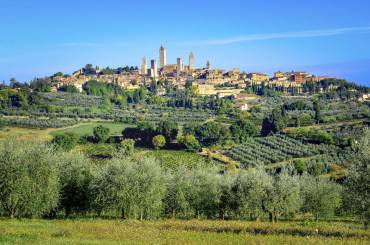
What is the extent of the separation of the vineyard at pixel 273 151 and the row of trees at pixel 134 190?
22686mm

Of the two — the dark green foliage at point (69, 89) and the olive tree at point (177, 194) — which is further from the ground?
the dark green foliage at point (69, 89)

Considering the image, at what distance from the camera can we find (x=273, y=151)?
53938 mm

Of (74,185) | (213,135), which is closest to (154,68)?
(213,135)

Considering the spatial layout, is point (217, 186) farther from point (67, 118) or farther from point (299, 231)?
point (67, 118)

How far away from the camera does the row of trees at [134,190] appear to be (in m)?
19.7

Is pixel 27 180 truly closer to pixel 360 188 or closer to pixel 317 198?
pixel 360 188

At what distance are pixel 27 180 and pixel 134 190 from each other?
193 inches

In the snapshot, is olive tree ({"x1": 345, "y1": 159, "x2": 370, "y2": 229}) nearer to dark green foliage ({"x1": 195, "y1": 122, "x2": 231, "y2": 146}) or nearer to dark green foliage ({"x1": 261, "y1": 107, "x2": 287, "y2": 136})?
dark green foliage ({"x1": 195, "y1": 122, "x2": 231, "y2": 146})

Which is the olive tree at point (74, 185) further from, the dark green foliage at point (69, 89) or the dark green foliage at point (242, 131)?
the dark green foliage at point (69, 89)

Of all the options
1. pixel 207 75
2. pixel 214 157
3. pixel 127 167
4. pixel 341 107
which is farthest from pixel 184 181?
pixel 207 75

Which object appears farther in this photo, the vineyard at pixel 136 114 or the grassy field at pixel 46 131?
the vineyard at pixel 136 114

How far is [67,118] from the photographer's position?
74312 millimetres

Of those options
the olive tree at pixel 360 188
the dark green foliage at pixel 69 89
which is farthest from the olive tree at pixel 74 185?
the dark green foliage at pixel 69 89

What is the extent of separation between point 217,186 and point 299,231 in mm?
8408
